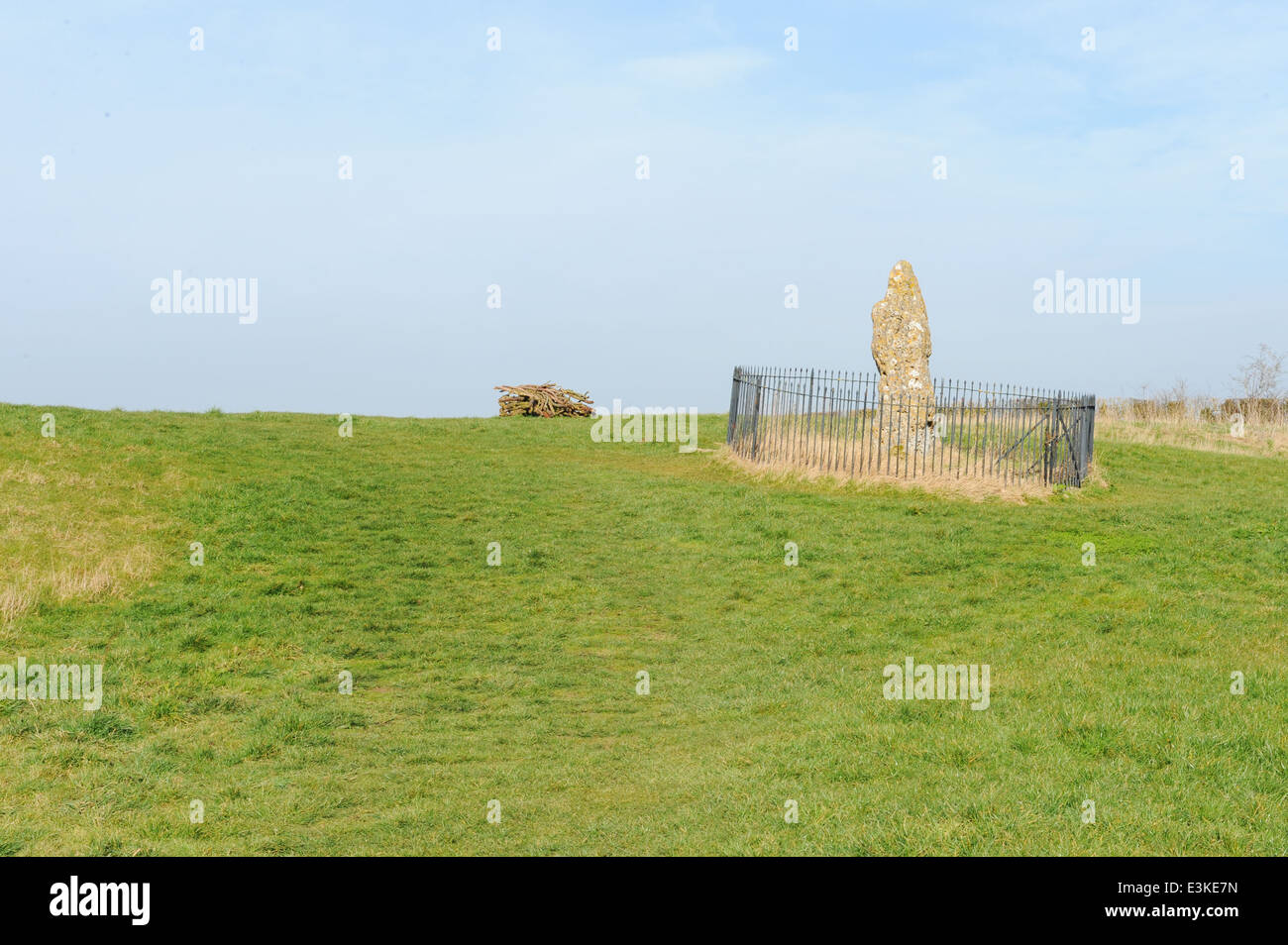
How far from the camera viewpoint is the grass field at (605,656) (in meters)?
7.04

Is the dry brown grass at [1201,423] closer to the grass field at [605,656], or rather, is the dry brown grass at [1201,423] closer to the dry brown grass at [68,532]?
the grass field at [605,656]

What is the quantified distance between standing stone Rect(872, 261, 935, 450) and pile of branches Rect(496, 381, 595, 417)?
510 inches

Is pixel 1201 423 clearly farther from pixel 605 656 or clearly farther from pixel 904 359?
pixel 605 656

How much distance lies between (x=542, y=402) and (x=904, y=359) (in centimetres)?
1405

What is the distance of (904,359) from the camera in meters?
21.1

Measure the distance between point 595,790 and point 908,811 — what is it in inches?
106

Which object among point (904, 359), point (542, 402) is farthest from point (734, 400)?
point (542, 402)

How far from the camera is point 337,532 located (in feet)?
51.8

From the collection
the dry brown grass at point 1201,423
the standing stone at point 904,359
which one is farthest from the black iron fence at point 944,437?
the dry brown grass at point 1201,423

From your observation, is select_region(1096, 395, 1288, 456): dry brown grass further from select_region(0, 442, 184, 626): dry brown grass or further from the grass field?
select_region(0, 442, 184, 626): dry brown grass

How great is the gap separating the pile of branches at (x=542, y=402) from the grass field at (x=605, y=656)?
10.8 meters
